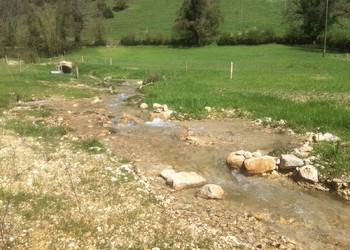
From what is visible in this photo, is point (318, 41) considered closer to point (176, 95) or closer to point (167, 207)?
point (176, 95)

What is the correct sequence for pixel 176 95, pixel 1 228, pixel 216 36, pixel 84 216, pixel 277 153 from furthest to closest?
pixel 216 36, pixel 176 95, pixel 277 153, pixel 84 216, pixel 1 228

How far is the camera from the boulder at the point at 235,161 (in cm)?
1250

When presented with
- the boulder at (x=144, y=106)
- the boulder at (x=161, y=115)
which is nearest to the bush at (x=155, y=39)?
the boulder at (x=144, y=106)

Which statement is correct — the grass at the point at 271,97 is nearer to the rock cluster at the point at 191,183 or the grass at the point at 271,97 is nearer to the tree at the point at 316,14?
the rock cluster at the point at 191,183

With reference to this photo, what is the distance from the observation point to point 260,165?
11984 mm

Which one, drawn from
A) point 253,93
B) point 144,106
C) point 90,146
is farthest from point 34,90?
point 253,93

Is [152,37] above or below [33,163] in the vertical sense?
above

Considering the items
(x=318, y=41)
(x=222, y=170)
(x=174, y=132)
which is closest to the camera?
(x=222, y=170)

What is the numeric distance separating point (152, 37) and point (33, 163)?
8153 centimetres

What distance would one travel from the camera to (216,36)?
8669 centimetres

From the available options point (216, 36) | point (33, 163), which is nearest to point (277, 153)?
point (33, 163)

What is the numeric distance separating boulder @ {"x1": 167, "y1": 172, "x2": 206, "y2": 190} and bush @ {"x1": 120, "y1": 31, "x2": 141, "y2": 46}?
272 ft

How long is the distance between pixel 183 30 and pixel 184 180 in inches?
3167

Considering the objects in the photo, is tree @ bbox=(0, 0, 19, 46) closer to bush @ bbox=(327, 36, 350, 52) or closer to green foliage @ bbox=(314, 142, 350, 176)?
bush @ bbox=(327, 36, 350, 52)
